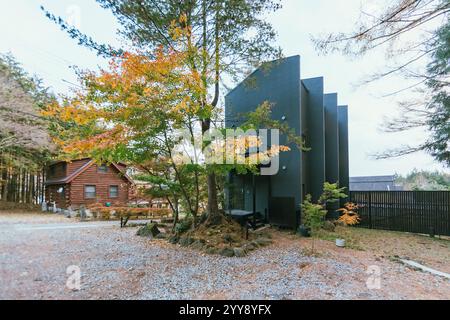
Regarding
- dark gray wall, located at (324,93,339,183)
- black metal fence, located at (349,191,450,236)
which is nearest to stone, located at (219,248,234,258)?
black metal fence, located at (349,191,450,236)

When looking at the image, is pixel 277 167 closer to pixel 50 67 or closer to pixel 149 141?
pixel 149 141

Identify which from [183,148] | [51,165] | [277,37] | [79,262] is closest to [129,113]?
[183,148]

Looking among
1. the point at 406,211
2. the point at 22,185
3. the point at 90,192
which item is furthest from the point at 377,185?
the point at 22,185

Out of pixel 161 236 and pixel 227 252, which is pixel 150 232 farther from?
pixel 227 252

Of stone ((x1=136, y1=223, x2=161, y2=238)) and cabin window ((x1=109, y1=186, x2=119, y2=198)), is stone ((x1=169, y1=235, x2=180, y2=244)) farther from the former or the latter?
cabin window ((x1=109, y1=186, x2=119, y2=198))

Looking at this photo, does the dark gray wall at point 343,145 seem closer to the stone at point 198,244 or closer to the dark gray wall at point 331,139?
the dark gray wall at point 331,139

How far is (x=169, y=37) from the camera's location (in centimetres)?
623

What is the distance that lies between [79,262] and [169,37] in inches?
236

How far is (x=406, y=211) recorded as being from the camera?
842 centimetres

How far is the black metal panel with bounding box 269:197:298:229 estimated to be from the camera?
7566 mm

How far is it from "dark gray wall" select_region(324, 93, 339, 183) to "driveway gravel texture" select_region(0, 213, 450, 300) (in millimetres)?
5524

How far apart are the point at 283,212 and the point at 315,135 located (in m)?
3.89

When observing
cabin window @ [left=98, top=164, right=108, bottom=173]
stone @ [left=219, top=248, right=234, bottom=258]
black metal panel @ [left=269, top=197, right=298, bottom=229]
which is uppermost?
cabin window @ [left=98, top=164, right=108, bottom=173]

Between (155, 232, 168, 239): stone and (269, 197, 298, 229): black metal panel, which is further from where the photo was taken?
(269, 197, 298, 229): black metal panel
